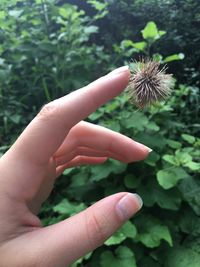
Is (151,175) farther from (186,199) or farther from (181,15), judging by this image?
(181,15)

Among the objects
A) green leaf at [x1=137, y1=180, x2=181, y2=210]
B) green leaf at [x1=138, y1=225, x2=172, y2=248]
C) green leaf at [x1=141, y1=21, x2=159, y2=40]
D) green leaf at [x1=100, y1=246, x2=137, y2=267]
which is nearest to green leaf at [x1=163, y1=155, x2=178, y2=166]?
green leaf at [x1=137, y1=180, x2=181, y2=210]

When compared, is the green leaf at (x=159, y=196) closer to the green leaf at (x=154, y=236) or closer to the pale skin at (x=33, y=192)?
the green leaf at (x=154, y=236)

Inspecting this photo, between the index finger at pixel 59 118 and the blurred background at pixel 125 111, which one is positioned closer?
A: the index finger at pixel 59 118

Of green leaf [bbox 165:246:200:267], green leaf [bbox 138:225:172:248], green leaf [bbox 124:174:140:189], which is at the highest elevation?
green leaf [bbox 124:174:140:189]

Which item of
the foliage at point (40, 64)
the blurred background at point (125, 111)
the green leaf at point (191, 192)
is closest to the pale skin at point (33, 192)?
the blurred background at point (125, 111)

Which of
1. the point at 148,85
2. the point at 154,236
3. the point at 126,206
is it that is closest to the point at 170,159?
the point at 154,236

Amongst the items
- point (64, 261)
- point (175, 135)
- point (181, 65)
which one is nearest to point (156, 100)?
Answer: point (64, 261)

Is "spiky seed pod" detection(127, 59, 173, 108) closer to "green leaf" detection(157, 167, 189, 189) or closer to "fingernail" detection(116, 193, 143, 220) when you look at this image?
"fingernail" detection(116, 193, 143, 220)
